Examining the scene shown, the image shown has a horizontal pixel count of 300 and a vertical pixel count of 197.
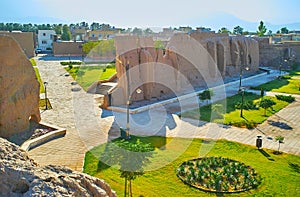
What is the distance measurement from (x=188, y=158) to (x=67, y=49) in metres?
54.6

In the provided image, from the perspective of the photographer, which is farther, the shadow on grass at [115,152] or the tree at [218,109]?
the tree at [218,109]

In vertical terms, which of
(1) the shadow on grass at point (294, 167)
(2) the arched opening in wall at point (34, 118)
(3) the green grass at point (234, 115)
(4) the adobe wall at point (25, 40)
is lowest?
(1) the shadow on grass at point (294, 167)

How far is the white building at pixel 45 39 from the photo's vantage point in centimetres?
7612

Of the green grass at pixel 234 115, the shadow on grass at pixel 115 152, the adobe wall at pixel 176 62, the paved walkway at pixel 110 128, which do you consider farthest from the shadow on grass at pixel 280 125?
the adobe wall at pixel 176 62

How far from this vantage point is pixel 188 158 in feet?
50.1

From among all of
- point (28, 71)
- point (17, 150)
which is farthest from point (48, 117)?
point (17, 150)

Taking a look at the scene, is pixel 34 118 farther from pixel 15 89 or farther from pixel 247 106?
pixel 247 106

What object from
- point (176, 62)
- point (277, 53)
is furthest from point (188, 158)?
point (277, 53)

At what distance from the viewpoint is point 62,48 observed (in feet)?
211

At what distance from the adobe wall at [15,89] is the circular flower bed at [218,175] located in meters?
8.98

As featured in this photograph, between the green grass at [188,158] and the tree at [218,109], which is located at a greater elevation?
the tree at [218,109]

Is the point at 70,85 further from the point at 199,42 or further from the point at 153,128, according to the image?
the point at 153,128

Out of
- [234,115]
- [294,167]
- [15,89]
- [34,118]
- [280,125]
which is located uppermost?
[15,89]

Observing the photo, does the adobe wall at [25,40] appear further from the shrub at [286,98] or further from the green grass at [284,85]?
the shrub at [286,98]
